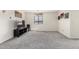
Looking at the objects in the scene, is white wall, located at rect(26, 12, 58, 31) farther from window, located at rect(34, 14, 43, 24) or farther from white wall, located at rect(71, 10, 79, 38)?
white wall, located at rect(71, 10, 79, 38)

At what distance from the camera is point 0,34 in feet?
16.8

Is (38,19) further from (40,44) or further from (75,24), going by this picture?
(40,44)

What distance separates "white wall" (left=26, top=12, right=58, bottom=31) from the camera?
12.1m

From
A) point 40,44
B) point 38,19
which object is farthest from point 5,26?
point 38,19

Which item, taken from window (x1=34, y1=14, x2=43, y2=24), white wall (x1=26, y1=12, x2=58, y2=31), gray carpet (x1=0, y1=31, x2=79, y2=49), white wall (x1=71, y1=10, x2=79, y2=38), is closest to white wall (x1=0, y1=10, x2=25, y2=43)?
gray carpet (x1=0, y1=31, x2=79, y2=49)

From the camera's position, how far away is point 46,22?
479 inches

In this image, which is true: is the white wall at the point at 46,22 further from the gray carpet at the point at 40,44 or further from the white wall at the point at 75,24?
the gray carpet at the point at 40,44
